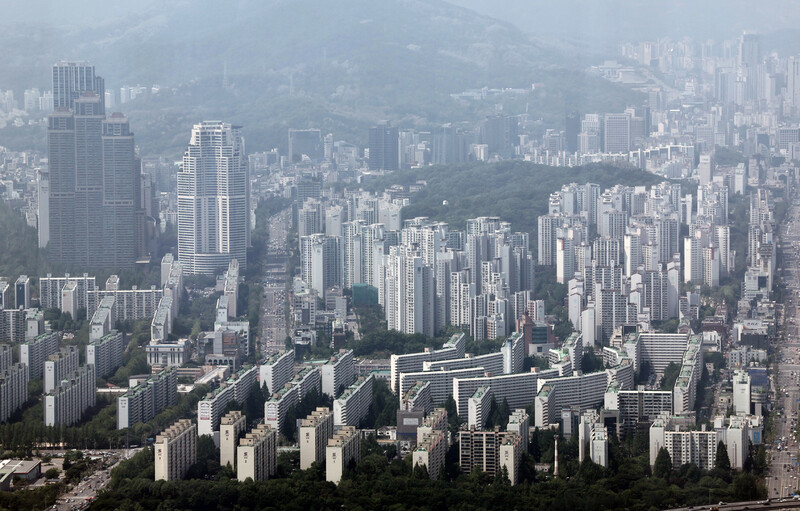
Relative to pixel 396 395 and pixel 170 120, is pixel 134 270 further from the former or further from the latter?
pixel 170 120

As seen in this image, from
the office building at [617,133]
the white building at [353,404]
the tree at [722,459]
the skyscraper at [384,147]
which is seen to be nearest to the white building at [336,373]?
the white building at [353,404]

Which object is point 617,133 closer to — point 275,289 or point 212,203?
point 212,203

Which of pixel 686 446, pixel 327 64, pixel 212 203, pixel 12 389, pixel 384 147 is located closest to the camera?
pixel 686 446

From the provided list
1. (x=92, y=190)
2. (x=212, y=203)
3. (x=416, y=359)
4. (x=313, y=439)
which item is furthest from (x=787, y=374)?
(x=92, y=190)

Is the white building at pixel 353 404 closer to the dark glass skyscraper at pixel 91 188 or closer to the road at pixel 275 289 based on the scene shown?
the road at pixel 275 289

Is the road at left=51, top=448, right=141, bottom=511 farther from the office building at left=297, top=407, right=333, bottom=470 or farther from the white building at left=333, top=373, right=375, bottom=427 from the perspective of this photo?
the white building at left=333, top=373, right=375, bottom=427

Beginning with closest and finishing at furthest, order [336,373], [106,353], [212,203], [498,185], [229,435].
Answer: [229,435] → [336,373] → [106,353] → [212,203] → [498,185]
